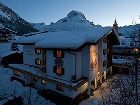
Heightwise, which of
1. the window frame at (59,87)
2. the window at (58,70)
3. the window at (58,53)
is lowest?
the window frame at (59,87)

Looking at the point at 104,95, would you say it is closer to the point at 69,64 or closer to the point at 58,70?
the point at 69,64

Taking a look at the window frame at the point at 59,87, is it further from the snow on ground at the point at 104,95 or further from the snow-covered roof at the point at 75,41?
the snow-covered roof at the point at 75,41

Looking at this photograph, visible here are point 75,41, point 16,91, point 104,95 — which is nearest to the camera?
point 75,41

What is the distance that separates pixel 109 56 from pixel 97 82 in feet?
23.5

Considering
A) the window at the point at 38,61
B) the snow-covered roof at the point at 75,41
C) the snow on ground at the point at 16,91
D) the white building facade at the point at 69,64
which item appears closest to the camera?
the snow-covered roof at the point at 75,41

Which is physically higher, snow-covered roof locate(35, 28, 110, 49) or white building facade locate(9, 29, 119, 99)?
snow-covered roof locate(35, 28, 110, 49)

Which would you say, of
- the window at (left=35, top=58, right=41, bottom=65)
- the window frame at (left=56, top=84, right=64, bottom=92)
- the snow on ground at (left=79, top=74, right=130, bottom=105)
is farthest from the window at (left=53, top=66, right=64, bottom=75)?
the window at (left=35, top=58, right=41, bottom=65)

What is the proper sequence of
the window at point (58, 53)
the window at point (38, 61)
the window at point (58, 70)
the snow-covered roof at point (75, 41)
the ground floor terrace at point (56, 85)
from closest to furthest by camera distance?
1. the snow-covered roof at point (75, 41)
2. the ground floor terrace at point (56, 85)
3. the window at point (58, 53)
4. the window at point (58, 70)
5. the window at point (38, 61)

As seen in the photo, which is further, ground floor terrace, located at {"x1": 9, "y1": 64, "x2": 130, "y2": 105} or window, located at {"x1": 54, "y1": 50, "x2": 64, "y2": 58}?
window, located at {"x1": 54, "y1": 50, "x2": 64, "y2": 58}

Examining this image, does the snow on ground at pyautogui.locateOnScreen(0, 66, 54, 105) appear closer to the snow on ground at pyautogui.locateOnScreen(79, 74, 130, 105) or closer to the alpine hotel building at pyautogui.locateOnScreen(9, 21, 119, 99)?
the alpine hotel building at pyautogui.locateOnScreen(9, 21, 119, 99)

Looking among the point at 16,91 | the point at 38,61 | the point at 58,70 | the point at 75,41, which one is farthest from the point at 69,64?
the point at 16,91

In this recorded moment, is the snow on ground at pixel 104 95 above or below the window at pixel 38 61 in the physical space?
below

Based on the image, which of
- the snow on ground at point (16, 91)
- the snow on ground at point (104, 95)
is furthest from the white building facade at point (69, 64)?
the snow on ground at point (16, 91)

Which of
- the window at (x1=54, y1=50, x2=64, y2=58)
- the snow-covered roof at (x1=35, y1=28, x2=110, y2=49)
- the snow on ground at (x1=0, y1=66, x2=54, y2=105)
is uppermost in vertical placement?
the snow-covered roof at (x1=35, y1=28, x2=110, y2=49)
